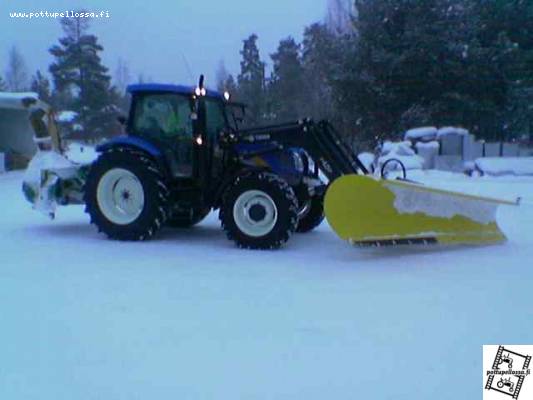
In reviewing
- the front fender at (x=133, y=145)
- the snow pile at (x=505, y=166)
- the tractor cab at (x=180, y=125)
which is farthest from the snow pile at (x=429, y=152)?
the front fender at (x=133, y=145)

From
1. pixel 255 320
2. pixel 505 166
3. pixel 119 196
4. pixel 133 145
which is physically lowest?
pixel 255 320

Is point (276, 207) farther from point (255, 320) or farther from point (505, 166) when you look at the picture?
point (505, 166)

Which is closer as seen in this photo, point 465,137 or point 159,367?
point 159,367

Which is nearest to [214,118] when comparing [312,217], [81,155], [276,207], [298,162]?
[298,162]

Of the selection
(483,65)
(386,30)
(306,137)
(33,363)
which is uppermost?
(386,30)

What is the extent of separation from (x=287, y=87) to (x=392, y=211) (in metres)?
25.5

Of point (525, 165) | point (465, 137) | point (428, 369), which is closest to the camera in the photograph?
point (428, 369)

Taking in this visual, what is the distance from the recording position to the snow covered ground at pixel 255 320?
3191 millimetres

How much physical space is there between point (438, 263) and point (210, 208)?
2.82 m

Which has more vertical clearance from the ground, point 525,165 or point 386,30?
point 386,30

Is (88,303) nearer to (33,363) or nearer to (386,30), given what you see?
(33,363)

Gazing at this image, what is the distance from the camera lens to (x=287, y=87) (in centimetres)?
3089

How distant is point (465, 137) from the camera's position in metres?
19.9

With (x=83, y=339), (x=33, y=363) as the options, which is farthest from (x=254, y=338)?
(x=33, y=363)
